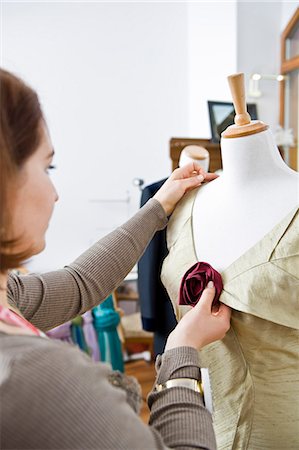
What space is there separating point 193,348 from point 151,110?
10.1 ft

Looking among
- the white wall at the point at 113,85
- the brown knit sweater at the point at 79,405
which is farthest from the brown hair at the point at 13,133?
the white wall at the point at 113,85

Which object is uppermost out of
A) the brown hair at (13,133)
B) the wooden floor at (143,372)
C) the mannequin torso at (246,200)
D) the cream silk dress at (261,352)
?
the brown hair at (13,133)

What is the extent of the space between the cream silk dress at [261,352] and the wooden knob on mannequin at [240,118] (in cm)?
17

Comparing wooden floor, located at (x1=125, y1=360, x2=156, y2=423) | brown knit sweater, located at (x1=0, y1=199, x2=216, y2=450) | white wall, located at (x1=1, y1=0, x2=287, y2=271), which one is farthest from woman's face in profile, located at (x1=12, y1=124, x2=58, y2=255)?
white wall, located at (x1=1, y1=0, x2=287, y2=271)

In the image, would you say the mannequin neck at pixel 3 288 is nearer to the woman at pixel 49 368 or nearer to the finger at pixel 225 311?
the woman at pixel 49 368

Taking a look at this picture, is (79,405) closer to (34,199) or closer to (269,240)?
(34,199)

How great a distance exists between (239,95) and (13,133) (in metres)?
0.44

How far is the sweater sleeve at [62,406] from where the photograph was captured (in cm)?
41

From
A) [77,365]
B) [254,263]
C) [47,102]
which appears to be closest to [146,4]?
[47,102]


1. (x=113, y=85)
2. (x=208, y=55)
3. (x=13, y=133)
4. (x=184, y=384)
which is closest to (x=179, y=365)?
(x=184, y=384)

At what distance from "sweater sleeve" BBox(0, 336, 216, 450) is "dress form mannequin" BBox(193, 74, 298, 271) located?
1.24ft

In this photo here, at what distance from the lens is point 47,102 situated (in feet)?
10.5

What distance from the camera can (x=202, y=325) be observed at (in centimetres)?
68

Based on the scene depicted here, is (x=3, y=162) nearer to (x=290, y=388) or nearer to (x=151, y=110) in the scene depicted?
(x=290, y=388)
